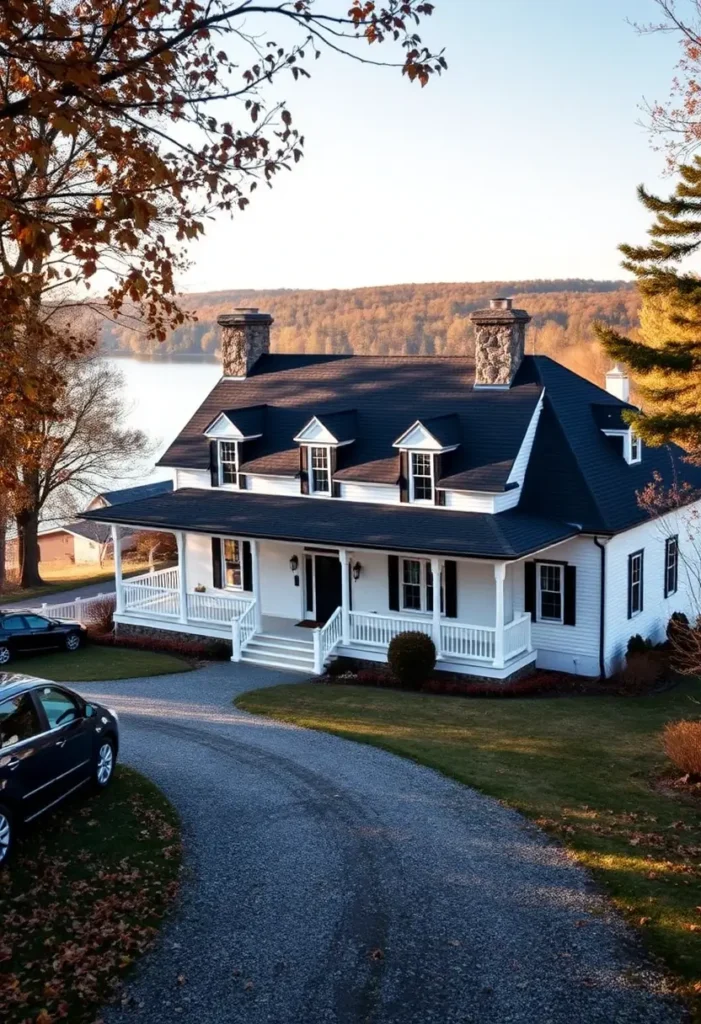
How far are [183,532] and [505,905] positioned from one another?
18058 mm

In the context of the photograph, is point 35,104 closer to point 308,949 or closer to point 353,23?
point 353,23

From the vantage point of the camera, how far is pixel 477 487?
24734 mm

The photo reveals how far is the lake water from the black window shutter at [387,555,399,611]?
91.4 ft

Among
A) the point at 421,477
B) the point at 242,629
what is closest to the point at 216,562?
the point at 242,629

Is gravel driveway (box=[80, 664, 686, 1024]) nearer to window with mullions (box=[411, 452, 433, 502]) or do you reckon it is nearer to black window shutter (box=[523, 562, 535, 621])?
black window shutter (box=[523, 562, 535, 621])

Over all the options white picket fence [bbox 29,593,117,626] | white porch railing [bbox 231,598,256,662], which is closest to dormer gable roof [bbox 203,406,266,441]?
white porch railing [bbox 231,598,256,662]

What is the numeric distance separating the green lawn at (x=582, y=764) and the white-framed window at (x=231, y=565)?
18.8ft

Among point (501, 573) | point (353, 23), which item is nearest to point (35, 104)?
point (353, 23)

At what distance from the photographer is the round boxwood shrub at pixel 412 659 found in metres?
23.5

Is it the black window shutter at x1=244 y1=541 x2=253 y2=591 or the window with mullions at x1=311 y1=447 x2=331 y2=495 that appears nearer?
the window with mullions at x1=311 y1=447 x2=331 y2=495

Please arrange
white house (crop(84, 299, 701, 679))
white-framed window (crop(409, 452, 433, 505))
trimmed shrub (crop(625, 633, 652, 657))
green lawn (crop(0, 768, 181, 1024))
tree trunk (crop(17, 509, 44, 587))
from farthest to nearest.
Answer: tree trunk (crop(17, 509, 44, 587)) < white-framed window (crop(409, 452, 433, 505)) < trimmed shrub (crop(625, 633, 652, 657)) < white house (crop(84, 299, 701, 679)) < green lawn (crop(0, 768, 181, 1024))

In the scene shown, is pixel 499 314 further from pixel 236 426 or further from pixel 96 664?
pixel 96 664

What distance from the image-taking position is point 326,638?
2539 cm

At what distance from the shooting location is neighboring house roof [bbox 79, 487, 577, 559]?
23.5m
